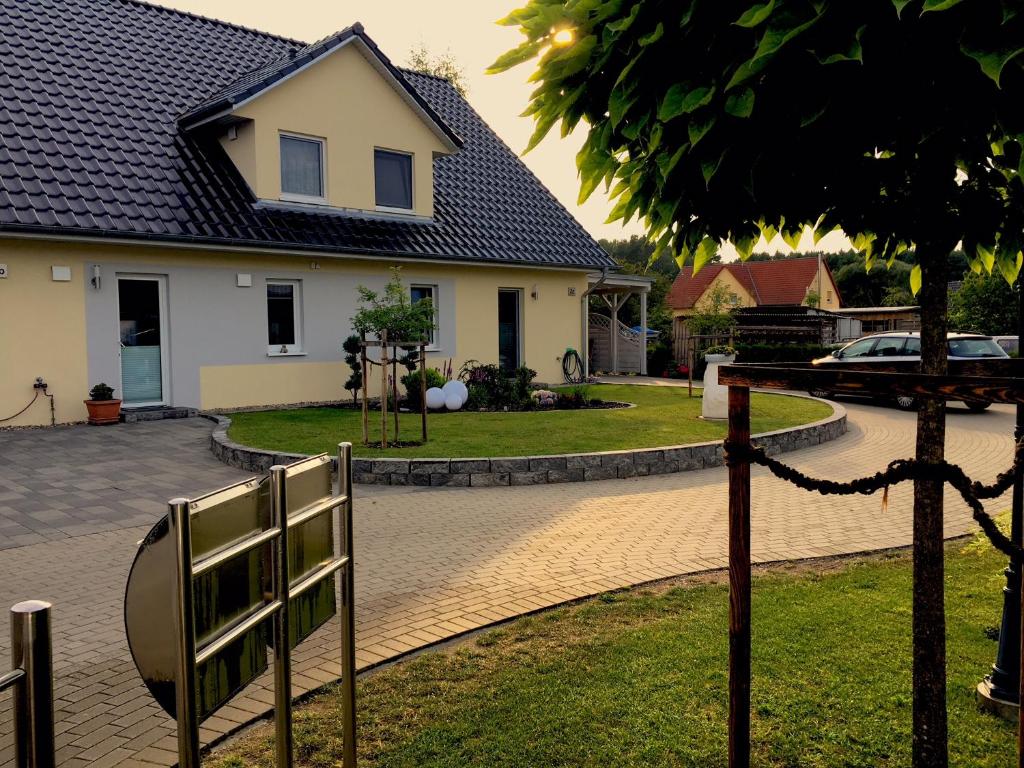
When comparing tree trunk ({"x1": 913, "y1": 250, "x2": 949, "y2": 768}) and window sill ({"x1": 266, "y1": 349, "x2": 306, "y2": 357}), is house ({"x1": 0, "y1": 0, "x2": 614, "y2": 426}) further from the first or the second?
tree trunk ({"x1": 913, "y1": 250, "x2": 949, "y2": 768})

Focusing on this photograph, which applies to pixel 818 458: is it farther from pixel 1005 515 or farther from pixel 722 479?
pixel 1005 515

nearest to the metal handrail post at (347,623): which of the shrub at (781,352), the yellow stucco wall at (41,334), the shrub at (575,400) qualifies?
the yellow stucco wall at (41,334)

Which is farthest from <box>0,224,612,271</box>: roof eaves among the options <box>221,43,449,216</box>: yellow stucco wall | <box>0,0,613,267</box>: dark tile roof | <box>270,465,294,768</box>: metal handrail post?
<box>270,465,294,768</box>: metal handrail post

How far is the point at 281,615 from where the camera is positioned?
274cm

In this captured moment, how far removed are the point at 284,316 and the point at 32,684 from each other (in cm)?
1558

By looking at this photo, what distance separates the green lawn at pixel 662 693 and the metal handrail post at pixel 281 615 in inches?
30.9

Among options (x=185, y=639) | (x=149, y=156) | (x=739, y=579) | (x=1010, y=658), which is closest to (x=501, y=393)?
(x=149, y=156)

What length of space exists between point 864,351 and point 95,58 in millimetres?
18179

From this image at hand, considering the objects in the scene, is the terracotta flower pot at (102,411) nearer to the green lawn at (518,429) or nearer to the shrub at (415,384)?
the green lawn at (518,429)

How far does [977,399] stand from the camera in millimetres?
2523

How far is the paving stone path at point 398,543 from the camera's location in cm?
A: 434

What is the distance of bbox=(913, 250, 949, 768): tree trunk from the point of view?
3.02m

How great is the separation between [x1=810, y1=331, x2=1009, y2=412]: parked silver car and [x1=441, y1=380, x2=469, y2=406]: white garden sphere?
7243 mm

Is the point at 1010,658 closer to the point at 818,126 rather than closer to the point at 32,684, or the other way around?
the point at 818,126
